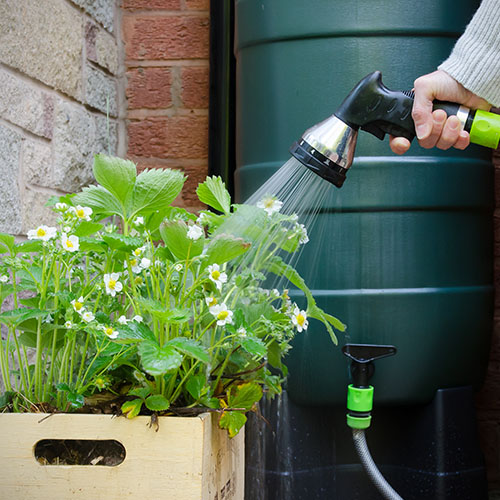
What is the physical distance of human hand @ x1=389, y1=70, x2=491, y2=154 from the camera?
89 centimetres

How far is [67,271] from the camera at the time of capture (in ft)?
2.47

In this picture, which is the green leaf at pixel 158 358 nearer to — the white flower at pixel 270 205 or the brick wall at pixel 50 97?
the white flower at pixel 270 205

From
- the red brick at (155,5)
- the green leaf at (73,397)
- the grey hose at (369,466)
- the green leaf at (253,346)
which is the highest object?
the red brick at (155,5)

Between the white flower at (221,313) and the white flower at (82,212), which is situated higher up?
the white flower at (82,212)

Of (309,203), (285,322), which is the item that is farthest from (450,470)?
(285,322)

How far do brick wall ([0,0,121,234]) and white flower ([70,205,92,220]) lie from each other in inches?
18.9

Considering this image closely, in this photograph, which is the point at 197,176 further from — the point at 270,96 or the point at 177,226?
the point at 177,226

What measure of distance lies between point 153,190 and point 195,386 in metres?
0.21

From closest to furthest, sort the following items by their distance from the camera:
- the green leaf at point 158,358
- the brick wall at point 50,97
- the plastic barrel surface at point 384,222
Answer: the green leaf at point 158,358, the brick wall at point 50,97, the plastic barrel surface at point 384,222

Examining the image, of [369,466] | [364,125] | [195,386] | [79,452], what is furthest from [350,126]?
[369,466]

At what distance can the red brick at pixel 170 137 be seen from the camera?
174 cm

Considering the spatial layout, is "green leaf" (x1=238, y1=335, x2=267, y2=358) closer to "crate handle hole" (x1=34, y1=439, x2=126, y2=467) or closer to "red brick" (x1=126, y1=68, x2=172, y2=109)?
"crate handle hole" (x1=34, y1=439, x2=126, y2=467)

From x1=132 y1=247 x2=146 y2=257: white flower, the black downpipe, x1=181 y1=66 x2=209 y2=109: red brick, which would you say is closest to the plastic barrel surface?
the black downpipe

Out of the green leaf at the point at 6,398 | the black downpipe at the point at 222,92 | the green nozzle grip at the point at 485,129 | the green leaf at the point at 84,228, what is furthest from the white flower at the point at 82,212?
the black downpipe at the point at 222,92
